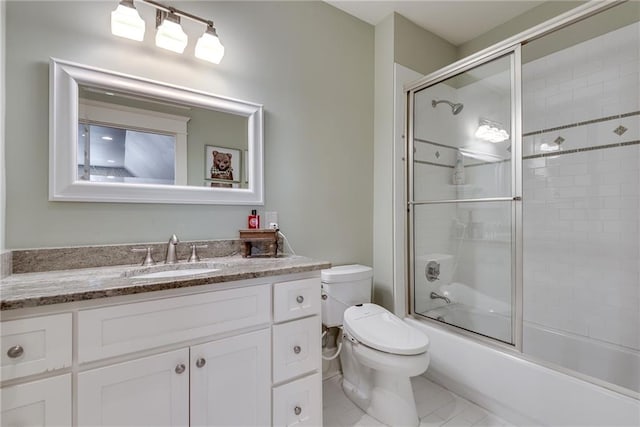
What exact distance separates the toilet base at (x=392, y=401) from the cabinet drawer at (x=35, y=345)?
1.37 m

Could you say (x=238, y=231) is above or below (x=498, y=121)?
below

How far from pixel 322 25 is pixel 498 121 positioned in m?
1.38

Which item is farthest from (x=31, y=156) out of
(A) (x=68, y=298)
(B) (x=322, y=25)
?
(B) (x=322, y=25)

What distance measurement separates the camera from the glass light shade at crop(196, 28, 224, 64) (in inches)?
56.5

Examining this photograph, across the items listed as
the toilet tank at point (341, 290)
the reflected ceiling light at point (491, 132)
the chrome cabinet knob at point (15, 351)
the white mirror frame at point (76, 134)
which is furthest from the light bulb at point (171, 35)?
the reflected ceiling light at point (491, 132)

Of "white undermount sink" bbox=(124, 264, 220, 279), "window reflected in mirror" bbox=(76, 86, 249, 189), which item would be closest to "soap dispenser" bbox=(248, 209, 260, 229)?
"window reflected in mirror" bbox=(76, 86, 249, 189)

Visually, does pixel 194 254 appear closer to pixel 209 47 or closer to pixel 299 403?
pixel 299 403

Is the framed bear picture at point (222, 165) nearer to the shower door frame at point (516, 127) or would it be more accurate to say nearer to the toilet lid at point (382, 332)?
the toilet lid at point (382, 332)

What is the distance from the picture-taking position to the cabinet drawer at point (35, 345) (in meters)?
0.73

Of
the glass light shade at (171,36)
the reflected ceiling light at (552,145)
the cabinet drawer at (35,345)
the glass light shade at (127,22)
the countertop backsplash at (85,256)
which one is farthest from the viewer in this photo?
the reflected ceiling light at (552,145)

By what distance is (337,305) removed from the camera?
1.76 m

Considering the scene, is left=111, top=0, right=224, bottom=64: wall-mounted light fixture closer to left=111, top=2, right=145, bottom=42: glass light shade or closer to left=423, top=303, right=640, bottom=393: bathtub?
left=111, top=2, right=145, bottom=42: glass light shade

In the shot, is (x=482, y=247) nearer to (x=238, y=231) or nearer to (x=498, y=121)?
(x=498, y=121)

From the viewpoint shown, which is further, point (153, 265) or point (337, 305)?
point (337, 305)
